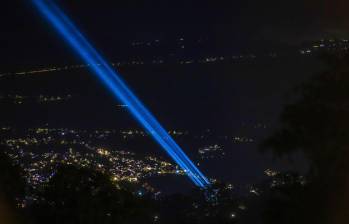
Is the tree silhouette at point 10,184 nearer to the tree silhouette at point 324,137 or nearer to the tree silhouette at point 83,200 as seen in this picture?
the tree silhouette at point 83,200

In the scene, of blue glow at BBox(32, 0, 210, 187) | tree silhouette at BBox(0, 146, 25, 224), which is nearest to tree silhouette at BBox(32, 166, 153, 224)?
tree silhouette at BBox(0, 146, 25, 224)

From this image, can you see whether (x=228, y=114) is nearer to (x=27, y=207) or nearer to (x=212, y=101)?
(x=212, y=101)

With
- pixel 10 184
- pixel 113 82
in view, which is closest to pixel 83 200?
pixel 10 184

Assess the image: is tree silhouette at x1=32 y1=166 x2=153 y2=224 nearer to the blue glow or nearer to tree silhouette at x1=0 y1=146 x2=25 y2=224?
tree silhouette at x1=0 y1=146 x2=25 y2=224

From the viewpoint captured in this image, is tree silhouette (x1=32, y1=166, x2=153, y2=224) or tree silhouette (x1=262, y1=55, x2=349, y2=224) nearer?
tree silhouette (x1=262, y1=55, x2=349, y2=224)

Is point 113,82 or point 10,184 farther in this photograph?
point 113,82

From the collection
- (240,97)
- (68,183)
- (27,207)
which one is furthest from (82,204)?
(240,97)

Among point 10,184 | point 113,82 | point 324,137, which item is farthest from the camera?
point 113,82

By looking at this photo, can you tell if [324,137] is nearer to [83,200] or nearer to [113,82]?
[83,200]
